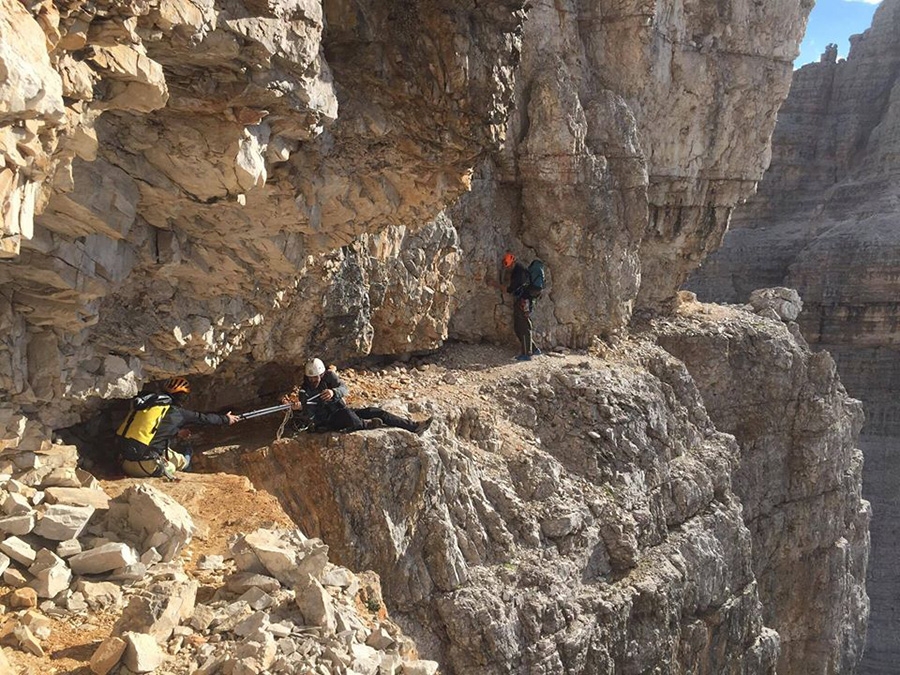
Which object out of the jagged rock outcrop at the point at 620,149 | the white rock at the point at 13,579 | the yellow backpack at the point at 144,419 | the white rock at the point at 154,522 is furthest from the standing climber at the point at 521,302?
the white rock at the point at 13,579

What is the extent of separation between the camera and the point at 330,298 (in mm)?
9836

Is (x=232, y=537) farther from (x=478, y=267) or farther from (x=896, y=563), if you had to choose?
(x=896, y=563)

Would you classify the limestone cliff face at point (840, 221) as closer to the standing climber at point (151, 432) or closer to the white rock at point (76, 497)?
the standing climber at point (151, 432)

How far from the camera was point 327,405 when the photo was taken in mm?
8875

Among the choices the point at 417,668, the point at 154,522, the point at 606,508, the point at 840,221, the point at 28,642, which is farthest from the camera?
the point at 840,221

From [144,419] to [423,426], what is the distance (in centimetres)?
337

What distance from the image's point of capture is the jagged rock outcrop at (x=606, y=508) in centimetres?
889

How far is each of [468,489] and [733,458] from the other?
7775mm

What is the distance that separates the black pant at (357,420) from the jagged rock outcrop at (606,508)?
0.18 meters

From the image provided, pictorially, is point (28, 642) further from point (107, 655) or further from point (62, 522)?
point (62, 522)

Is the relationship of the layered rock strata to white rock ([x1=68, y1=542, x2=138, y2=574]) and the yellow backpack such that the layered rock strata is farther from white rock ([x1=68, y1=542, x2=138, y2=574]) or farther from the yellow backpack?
white rock ([x1=68, y1=542, x2=138, y2=574])

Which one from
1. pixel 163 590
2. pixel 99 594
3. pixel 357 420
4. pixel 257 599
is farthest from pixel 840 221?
pixel 99 594

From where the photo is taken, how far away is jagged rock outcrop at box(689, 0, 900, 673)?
27484 millimetres

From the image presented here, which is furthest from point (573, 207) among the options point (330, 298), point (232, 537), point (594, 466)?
point (232, 537)
